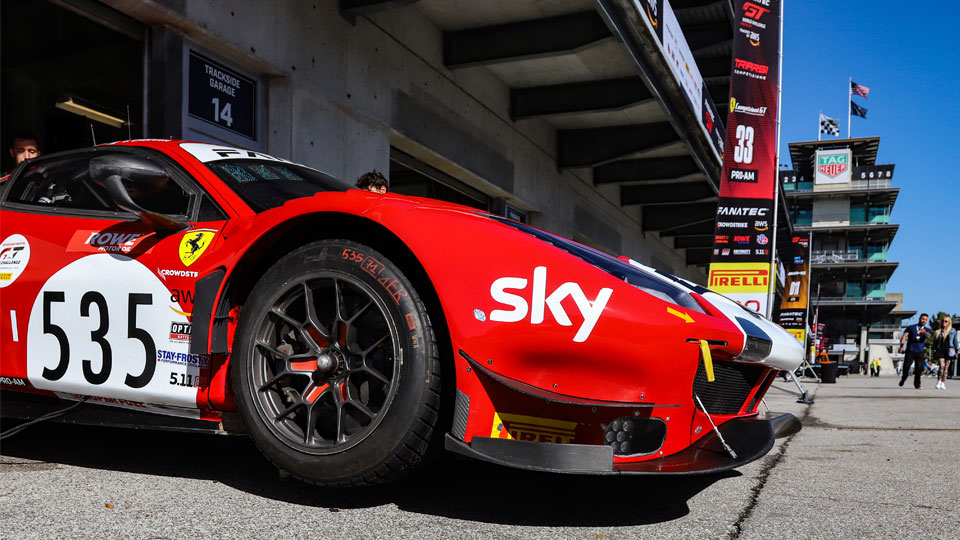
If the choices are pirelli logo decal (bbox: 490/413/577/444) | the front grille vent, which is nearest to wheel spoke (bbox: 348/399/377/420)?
pirelli logo decal (bbox: 490/413/577/444)

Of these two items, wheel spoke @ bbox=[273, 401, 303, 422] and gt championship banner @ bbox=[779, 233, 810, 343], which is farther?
gt championship banner @ bbox=[779, 233, 810, 343]

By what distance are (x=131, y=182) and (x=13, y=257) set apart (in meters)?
0.68

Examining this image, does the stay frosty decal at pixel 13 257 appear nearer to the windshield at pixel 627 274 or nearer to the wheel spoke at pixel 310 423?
the wheel spoke at pixel 310 423

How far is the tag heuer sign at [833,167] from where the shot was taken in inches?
2904

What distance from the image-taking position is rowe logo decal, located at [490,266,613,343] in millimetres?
2094

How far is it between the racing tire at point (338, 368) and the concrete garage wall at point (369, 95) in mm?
4277

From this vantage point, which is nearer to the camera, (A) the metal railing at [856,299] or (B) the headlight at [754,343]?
(B) the headlight at [754,343]

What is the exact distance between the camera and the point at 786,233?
3002 centimetres

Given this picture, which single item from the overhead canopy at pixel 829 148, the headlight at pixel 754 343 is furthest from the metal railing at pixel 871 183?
the headlight at pixel 754 343

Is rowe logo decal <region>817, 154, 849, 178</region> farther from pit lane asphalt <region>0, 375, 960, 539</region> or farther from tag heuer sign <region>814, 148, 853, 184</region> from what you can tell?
pit lane asphalt <region>0, 375, 960, 539</region>

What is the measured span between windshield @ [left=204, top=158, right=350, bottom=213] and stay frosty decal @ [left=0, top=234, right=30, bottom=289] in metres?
0.78

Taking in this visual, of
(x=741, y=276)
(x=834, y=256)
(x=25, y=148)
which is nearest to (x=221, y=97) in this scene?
(x=25, y=148)

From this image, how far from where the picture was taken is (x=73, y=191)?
3.06 meters

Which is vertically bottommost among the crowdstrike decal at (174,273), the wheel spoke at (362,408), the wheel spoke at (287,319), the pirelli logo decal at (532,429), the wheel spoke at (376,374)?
the pirelli logo decal at (532,429)
